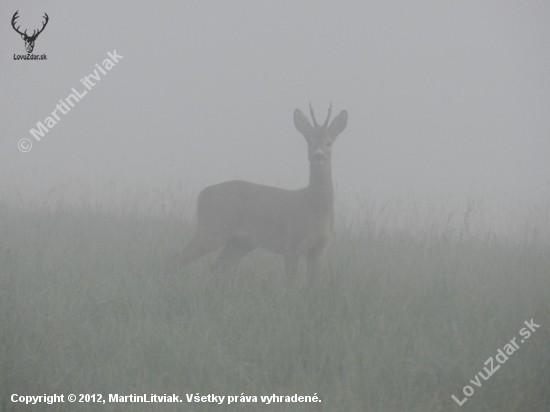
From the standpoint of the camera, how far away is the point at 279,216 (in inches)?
233

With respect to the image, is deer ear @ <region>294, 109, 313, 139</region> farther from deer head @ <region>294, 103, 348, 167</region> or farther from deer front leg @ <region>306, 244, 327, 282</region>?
deer front leg @ <region>306, 244, 327, 282</region>

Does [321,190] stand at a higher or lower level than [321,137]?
lower

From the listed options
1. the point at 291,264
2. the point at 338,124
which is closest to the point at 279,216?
the point at 291,264

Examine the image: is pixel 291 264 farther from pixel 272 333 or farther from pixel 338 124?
pixel 272 333

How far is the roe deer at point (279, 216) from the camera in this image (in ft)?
18.5

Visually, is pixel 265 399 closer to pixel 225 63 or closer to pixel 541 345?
pixel 541 345

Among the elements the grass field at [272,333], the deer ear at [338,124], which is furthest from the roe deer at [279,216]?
the grass field at [272,333]

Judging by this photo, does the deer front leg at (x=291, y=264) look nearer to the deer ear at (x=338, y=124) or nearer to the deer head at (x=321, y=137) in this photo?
the deer head at (x=321, y=137)

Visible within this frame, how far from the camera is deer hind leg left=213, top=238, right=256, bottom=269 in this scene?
6128 millimetres

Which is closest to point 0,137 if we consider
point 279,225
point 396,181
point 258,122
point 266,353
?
point 258,122

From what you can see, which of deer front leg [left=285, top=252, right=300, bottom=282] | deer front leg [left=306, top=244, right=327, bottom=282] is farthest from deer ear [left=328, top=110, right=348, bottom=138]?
deer front leg [left=285, top=252, right=300, bottom=282]

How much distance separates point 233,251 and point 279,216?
688 millimetres

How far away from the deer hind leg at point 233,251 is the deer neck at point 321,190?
0.77 m

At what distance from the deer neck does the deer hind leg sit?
2.54ft
